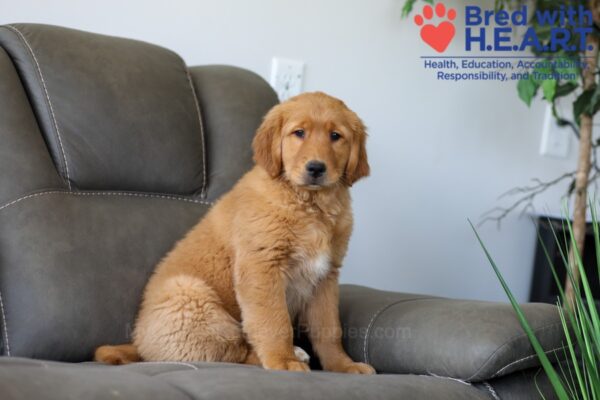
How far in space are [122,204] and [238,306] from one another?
461 millimetres

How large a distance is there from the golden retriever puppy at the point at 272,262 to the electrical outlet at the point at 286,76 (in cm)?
84

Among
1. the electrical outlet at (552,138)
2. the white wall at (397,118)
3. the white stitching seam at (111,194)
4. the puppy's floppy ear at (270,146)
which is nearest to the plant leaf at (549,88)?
the white wall at (397,118)

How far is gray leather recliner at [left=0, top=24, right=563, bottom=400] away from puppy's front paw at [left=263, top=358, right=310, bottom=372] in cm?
14

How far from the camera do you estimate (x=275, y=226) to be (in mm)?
1808

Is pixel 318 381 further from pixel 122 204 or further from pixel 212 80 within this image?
pixel 212 80

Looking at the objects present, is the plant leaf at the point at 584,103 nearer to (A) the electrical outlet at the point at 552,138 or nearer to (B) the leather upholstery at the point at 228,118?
(A) the electrical outlet at the point at 552,138

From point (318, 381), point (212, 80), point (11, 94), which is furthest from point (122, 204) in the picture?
point (318, 381)

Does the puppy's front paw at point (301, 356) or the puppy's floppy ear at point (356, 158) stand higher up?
the puppy's floppy ear at point (356, 158)

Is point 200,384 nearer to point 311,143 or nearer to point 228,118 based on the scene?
point 311,143

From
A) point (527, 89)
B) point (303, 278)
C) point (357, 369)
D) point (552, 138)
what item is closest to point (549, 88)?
point (527, 89)

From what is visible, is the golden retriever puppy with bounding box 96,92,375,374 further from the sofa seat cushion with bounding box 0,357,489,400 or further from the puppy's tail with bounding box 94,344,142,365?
the sofa seat cushion with bounding box 0,357,489,400

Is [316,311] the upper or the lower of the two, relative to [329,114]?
lower

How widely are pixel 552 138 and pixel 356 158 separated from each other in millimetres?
2026

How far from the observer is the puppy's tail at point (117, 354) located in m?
1.65
